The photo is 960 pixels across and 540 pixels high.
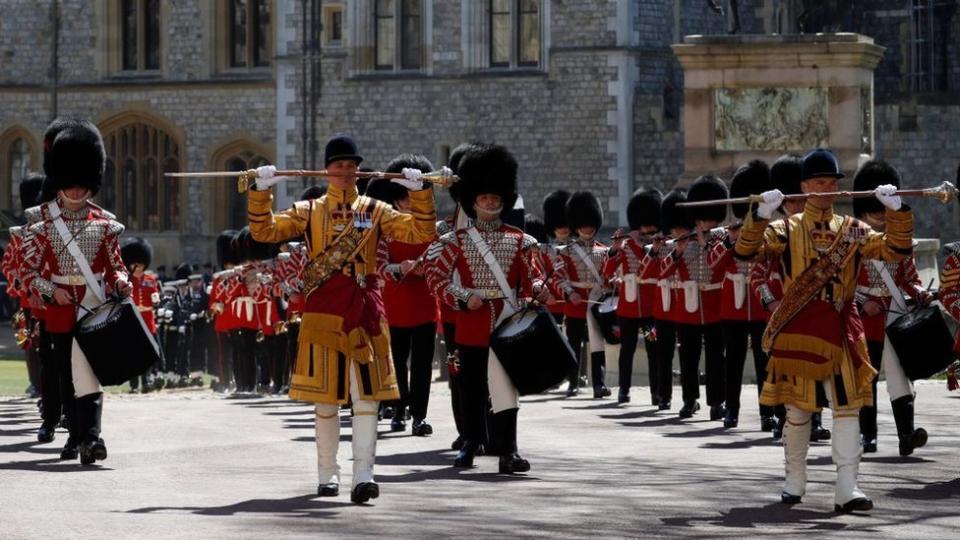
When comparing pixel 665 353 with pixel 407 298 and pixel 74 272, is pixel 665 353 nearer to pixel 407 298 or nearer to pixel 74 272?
pixel 407 298

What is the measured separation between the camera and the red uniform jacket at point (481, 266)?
1270cm

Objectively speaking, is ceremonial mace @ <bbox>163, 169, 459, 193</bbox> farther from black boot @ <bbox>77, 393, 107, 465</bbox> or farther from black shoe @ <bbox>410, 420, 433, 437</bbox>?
black shoe @ <bbox>410, 420, 433, 437</bbox>

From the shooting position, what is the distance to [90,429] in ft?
42.4

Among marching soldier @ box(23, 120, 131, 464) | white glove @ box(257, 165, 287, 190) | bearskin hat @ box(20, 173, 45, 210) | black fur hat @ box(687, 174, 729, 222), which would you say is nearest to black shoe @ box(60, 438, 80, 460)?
marching soldier @ box(23, 120, 131, 464)

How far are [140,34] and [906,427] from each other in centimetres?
3060

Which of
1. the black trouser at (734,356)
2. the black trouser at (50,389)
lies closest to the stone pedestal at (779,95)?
the black trouser at (734,356)

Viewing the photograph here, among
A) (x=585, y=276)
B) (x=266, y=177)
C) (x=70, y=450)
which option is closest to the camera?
(x=266, y=177)

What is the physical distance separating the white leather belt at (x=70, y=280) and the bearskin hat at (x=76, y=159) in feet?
1.61

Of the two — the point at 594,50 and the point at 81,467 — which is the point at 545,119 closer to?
the point at 594,50

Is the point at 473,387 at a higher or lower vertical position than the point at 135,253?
lower

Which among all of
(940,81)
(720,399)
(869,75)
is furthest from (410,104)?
(720,399)

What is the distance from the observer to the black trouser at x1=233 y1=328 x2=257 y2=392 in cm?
2080

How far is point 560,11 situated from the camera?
37000 mm

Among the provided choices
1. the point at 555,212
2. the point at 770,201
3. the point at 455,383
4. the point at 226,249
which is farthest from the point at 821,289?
the point at 226,249
